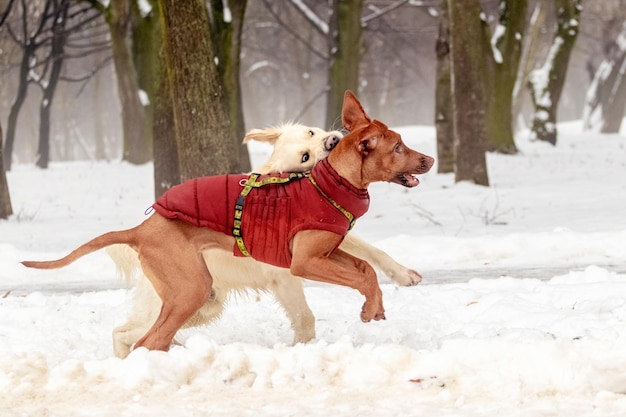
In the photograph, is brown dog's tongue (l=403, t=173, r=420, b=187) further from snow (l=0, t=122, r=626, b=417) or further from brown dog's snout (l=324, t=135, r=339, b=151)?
snow (l=0, t=122, r=626, b=417)

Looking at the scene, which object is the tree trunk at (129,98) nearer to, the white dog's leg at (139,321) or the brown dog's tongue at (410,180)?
the white dog's leg at (139,321)

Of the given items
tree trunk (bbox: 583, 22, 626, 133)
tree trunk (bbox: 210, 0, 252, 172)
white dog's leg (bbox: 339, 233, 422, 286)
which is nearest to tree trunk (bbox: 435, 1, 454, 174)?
tree trunk (bbox: 210, 0, 252, 172)

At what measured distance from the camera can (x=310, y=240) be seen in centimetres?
450

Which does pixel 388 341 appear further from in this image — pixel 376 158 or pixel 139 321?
pixel 139 321

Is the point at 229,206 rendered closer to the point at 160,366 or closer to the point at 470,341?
the point at 160,366

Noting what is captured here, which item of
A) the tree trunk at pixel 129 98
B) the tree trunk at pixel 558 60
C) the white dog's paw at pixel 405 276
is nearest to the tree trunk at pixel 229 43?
the tree trunk at pixel 129 98

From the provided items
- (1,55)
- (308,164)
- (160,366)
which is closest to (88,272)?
(308,164)

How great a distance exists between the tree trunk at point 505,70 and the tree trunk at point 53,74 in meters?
12.7

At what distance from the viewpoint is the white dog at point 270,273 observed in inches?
197

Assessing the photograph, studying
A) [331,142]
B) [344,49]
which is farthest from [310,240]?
[344,49]

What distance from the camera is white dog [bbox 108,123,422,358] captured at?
5000 mm

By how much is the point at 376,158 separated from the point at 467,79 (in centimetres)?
967

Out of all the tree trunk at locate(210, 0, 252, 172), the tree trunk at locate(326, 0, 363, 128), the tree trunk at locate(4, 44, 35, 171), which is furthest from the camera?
the tree trunk at locate(4, 44, 35, 171)

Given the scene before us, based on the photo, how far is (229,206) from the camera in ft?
15.4
